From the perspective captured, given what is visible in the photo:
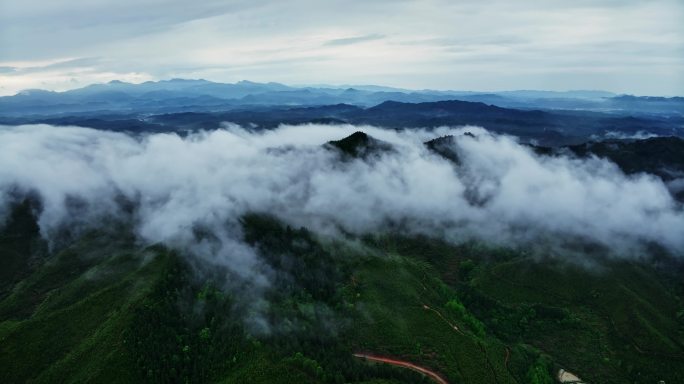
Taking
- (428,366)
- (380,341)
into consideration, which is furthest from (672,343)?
(380,341)

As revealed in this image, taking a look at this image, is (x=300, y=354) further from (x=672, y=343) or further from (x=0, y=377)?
(x=672, y=343)

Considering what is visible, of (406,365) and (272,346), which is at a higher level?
(272,346)

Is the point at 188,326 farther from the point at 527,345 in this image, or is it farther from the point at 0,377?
the point at 527,345

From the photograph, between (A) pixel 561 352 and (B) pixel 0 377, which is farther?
(A) pixel 561 352

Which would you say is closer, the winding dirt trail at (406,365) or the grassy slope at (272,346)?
the grassy slope at (272,346)

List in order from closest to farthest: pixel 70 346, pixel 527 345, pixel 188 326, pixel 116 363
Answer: pixel 116 363 → pixel 70 346 → pixel 188 326 → pixel 527 345

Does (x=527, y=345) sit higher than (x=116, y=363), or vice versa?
(x=116, y=363)

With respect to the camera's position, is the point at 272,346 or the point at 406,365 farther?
the point at 406,365

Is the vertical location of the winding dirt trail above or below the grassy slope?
below

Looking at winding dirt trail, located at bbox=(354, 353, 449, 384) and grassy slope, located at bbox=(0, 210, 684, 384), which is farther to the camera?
winding dirt trail, located at bbox=(354, 353, 449, 384)

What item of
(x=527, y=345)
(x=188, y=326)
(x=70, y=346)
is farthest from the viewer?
(x=527, y=345)

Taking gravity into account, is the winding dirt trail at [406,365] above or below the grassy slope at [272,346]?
below
